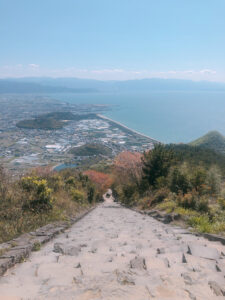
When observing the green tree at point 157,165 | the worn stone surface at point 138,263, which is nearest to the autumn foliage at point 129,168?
the green tree at point 157,165

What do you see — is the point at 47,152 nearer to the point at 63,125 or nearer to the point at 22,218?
the point at 63,125

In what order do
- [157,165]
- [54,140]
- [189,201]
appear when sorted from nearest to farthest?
1. [189,201]
2. [157,165]
3. [54,140]

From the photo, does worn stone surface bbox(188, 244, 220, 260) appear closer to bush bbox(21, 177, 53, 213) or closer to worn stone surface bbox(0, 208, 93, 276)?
worn stone surface bbox(0, 208, 93, 276)

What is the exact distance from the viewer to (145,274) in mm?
3078

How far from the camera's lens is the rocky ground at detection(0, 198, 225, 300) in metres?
2.62

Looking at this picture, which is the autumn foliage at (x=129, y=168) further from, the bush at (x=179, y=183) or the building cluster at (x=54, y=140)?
the building cluster at (x=54, y=140)

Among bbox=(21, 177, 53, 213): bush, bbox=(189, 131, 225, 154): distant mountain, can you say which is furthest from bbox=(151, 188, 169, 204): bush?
bbox=(189, 131, 225, 154): distant mountain

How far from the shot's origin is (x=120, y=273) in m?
3.07

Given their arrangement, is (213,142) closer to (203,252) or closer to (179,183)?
(179,183)

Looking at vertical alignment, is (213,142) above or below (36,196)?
below

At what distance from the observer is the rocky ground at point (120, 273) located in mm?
2621

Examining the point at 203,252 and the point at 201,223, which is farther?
the point at 201,223

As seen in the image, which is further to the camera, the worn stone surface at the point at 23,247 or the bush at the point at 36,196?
the bush at the point at 36,196

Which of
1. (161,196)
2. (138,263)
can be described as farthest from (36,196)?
(161,196)
